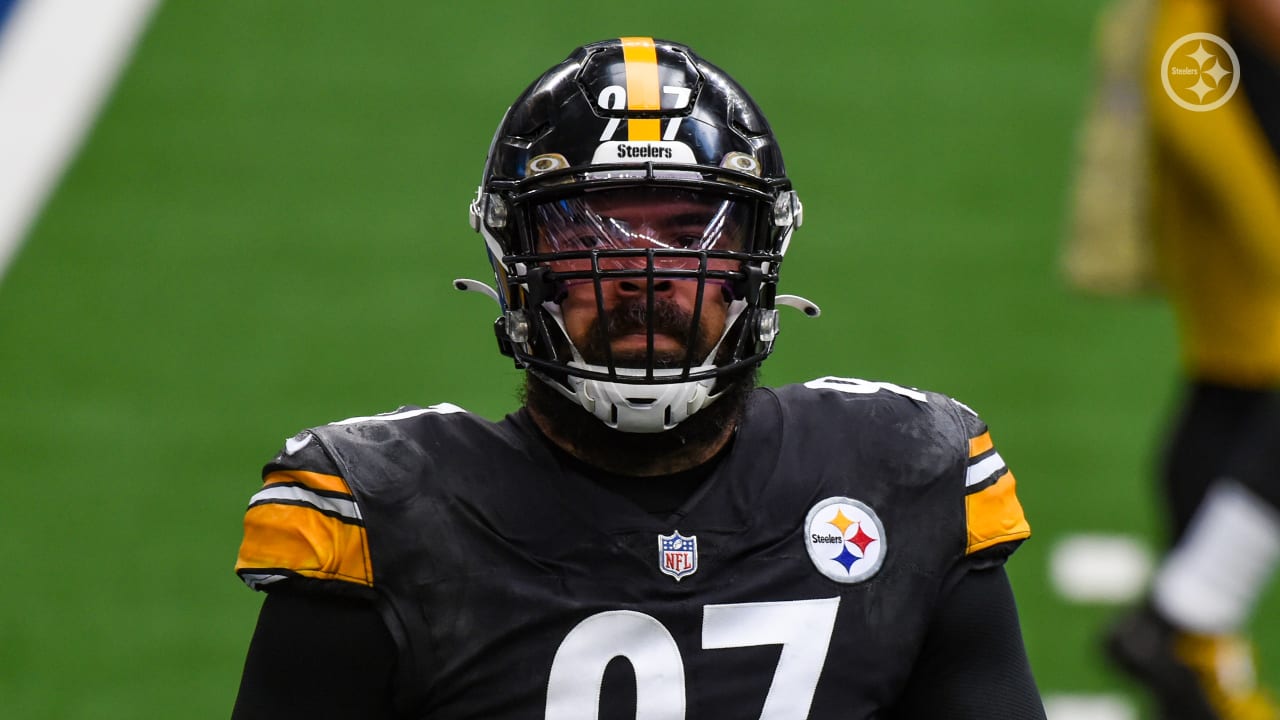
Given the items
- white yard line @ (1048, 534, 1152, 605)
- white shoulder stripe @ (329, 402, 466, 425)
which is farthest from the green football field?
white shoulder stripe @ (329, 402, 466, 425)

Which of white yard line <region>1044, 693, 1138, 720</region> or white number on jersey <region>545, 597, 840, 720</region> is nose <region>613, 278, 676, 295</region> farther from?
white yard line <region>1044, 693, 1138, 720</region>

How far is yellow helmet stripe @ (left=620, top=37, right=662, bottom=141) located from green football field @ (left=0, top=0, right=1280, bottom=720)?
2343 mm

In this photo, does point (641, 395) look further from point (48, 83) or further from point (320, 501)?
point (48, 83)

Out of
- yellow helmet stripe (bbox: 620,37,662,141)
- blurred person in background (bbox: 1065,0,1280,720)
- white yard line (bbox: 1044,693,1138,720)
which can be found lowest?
white yard line (bbox: 1044,693,1138,720)

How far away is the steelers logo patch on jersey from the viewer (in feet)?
5.52

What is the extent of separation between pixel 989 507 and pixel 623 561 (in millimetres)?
377

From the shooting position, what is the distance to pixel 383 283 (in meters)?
4.73

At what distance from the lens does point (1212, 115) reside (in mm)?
3402

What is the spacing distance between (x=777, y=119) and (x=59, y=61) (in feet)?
7.24

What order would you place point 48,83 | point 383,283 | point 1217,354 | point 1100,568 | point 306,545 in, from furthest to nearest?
point 48,83 < point 383,283 < point 1100,568 < point 1217,354 < point 306,545

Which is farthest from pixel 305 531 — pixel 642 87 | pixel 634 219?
pixel 642 87

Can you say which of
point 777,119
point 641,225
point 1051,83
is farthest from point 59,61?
point 641,225

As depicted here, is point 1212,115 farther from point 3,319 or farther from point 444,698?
point 3,319

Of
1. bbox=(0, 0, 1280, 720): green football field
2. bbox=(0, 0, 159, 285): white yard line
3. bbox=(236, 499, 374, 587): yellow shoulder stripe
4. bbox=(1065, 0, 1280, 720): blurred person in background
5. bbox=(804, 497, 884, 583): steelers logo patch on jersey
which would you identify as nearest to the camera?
bbox=(236, 499, 374, 587): yellow shoulder stripe
